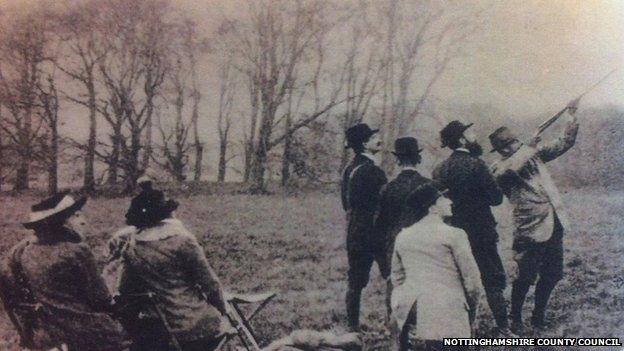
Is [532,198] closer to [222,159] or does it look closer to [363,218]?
[363,218]

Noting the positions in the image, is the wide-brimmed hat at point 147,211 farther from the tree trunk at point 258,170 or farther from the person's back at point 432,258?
the person's back at point 432,258

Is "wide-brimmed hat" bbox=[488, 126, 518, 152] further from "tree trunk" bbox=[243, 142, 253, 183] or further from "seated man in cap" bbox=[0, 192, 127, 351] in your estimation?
"seated man in cap" bbox=[0, 192, 127, 351]

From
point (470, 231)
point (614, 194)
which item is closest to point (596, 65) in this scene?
point (614, 194)

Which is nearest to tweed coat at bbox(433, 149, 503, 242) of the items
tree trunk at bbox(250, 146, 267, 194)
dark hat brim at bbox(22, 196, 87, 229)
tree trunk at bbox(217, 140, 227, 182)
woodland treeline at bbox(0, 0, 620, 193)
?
woodland treeline at bbox(0, 0, 620, 193)

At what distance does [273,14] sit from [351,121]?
30.9 inches

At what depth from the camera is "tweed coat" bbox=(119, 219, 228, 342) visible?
10.3 feet

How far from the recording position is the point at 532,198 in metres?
3.74

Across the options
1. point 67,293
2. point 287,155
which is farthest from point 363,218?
point 67,293

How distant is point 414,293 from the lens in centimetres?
318

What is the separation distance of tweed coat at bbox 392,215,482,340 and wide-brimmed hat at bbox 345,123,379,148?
0.68 meters

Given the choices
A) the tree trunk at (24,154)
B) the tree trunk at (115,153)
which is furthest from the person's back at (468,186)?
the tree trunk at (24,154)

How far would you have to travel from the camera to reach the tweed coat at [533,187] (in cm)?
373

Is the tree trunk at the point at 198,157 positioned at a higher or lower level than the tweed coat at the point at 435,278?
higher

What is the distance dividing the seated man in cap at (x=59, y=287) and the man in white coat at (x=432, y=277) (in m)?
1.48
